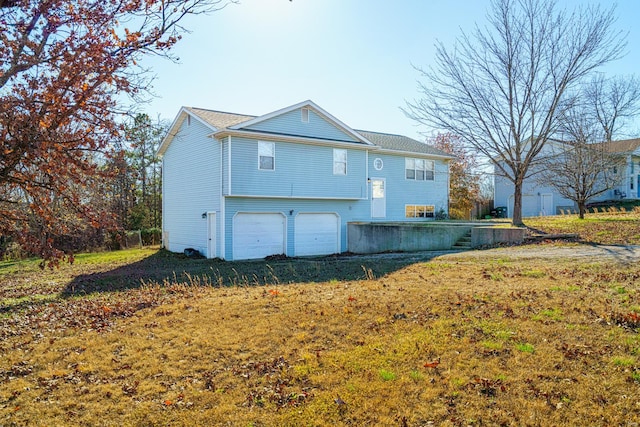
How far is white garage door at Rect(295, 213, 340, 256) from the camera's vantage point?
2042 cm

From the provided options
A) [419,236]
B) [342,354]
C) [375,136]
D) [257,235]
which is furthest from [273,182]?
[342,354]

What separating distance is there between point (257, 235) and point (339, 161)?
17.6 ft

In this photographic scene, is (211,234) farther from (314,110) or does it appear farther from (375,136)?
(375,136)

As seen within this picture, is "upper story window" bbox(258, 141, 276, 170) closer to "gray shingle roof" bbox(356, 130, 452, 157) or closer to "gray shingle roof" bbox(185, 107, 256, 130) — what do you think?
"gray shingle roof" bbox(185, 107, 256, 130)

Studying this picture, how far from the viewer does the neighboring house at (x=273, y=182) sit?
1822cm

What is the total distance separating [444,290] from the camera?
8.12 meters

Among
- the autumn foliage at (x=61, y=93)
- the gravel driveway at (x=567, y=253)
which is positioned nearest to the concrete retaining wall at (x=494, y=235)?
the gravel driveway at (x=567, y=253)

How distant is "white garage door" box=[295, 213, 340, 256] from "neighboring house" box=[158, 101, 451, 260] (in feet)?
0.15

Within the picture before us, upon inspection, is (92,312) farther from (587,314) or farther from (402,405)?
(587,314)

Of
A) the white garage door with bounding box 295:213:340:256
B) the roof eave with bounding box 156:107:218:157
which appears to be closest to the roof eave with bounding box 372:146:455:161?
the white garage door with bounding box 295:213:340:256

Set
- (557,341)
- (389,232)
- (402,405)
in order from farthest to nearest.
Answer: (389,232) → (557,341) → (402,405)

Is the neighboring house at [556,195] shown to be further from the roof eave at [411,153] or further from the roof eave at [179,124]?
the roof eave at [179,124]

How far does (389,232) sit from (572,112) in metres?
8.83

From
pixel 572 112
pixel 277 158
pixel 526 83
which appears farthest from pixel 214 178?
pixel 572 112
